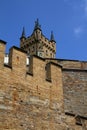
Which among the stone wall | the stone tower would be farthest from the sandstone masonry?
the stone tower

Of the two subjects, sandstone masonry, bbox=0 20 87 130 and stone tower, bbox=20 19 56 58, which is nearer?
sandstone masonry, bbox=0 20 87 130

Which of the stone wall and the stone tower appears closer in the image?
the stone wall

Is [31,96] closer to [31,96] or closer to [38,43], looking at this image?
[31,96]

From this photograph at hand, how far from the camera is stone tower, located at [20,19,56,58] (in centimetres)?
7106

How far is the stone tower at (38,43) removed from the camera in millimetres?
71062

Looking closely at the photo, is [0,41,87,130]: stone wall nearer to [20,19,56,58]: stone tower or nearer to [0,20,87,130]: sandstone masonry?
[0,20,87,130]: sandstone masonry

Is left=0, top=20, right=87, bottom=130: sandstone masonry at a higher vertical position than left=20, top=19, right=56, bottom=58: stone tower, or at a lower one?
lower

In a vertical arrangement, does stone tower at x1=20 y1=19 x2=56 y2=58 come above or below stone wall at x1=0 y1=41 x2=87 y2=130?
above

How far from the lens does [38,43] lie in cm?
7119

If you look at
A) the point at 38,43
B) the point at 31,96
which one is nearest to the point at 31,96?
the point at 31,96

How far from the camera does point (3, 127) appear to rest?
9828 millimetres

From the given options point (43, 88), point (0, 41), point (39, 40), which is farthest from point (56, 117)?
point (39, 40)

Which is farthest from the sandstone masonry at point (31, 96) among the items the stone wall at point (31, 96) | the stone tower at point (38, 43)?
the stone tower at point (38, 43)

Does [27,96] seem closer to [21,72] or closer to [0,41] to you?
[21,72]
